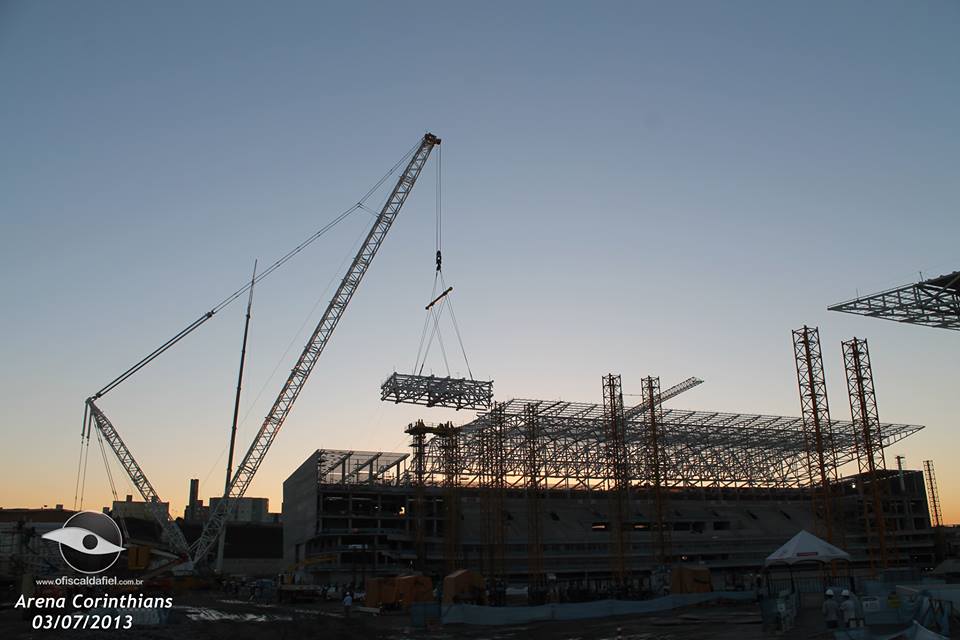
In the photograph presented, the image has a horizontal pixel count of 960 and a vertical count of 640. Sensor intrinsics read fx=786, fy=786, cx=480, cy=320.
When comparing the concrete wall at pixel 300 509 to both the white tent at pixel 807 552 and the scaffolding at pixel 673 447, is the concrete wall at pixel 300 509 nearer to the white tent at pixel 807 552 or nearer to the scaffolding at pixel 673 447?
the scaffolding at pixel 673 447

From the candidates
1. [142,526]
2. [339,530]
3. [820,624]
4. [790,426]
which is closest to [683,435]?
[790,426]

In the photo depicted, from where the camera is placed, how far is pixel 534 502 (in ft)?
267

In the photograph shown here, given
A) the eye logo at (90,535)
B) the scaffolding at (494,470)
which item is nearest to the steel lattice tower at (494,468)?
the scaffolding at (494,470)

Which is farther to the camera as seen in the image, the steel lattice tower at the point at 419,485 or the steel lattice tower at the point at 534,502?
the steel lattice tower at the point at 419,485

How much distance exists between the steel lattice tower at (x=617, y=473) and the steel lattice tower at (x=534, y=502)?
766 cm

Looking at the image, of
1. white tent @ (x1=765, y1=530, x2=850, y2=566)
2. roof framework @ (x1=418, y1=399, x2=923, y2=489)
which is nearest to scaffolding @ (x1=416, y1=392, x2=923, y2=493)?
roof framework @ (x1=418, y1=399, x2=923, y2=489)

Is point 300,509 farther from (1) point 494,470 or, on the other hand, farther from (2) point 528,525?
(1) point 494,470

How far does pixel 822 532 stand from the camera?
112312mm

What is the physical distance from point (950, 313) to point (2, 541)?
7207cm

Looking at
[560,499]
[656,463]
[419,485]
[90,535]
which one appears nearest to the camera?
[90,535]

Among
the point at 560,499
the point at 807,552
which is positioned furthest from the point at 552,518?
the point at 807,552

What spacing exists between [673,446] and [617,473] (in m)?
39.5

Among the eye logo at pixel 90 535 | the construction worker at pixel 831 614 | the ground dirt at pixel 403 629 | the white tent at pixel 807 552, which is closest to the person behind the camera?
the construction worker at pixel 831 614

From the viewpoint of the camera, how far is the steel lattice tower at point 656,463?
247 ft
